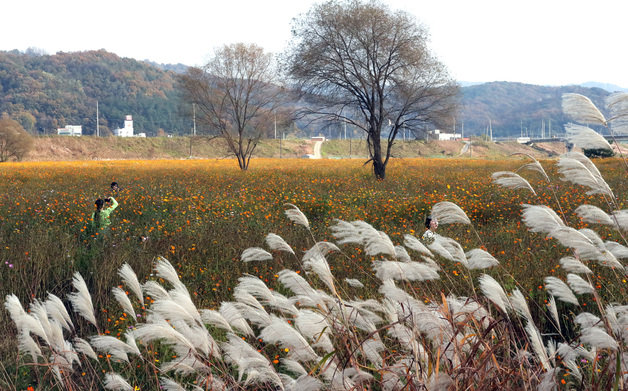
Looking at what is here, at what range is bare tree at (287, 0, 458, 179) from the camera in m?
19.5

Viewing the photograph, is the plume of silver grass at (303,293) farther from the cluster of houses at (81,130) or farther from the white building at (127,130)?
the white building at (127,130)

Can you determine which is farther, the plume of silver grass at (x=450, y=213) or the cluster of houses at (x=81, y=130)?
the cluster of houses at (x=81, y=130)

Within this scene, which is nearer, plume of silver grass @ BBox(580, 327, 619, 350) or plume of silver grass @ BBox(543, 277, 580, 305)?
plume of silver grass @ BBox(580, 327, 619, 350)

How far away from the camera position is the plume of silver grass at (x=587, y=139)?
2582 mm

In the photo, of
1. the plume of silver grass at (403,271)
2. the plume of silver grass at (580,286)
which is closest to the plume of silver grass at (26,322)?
the plume of silver grass at (403,271)

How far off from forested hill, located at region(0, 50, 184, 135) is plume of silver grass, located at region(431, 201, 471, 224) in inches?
4610

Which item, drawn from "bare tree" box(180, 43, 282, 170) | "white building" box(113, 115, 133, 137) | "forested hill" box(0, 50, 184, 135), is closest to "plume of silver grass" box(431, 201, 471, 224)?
"bare tree" box(180, 43, 282, 170)

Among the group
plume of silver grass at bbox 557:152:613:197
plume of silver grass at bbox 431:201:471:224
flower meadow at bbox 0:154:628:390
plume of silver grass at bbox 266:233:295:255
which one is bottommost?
flower meadow at bbox 0:154:628:390

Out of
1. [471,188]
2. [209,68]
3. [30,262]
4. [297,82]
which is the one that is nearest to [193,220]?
[30,262]

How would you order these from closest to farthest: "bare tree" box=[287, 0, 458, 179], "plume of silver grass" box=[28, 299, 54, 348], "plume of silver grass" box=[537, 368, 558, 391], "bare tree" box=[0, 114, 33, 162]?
"plume of silver grass" box=[537, 368, 558, 391] → "plume of silver grass" box=[28, 299, 54, 348] → "bare tree" box=[287, 0, 458, 179] → "bare tree" box=[0, 114, 33, 162]

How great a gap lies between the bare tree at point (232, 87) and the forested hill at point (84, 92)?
86.0 meters

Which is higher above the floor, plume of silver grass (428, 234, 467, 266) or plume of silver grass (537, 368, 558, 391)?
plume of silver grass (428, 234, 467, 266)

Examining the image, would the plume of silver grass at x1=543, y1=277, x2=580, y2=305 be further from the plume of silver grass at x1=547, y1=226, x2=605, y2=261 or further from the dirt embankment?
the dirt embankment

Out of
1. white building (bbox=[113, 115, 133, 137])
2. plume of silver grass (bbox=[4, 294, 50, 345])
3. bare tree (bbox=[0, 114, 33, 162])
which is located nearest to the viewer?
plume of silver grass (bbox=[4, 294, 50, 345])
